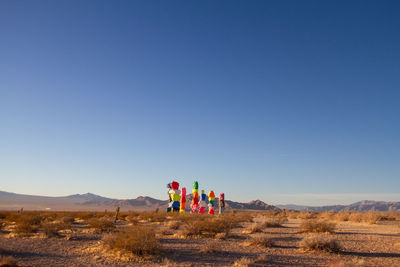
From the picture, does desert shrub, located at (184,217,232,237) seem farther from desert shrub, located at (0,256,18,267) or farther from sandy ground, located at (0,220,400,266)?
desert shrub, located at (0,256,18,267)

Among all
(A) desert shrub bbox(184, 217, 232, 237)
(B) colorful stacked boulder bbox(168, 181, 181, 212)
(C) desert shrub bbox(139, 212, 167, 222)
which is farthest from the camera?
(B) colorful stacked boulder bbox(168, 181, 181, 212)

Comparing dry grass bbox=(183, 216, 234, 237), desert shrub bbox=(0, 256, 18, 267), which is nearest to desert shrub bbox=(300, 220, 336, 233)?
dry grass bbox=(183, 216, 234, 237)

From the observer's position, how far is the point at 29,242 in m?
14.3

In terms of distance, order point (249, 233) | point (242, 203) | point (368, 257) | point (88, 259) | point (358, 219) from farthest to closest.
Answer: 1. point (242, 203)
2. point (358, 219)
3. point (249, 233)
4. point (368, 257)
5. point (88, 259)

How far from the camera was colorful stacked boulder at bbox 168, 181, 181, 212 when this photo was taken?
38375mm

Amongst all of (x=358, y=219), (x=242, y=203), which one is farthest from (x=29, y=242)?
(x=242, y=203)

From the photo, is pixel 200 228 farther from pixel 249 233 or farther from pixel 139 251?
pixel 139 251

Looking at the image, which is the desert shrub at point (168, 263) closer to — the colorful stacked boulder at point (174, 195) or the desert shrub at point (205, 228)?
the desert shrub at point (205, 228)

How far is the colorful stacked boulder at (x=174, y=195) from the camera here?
3838cm

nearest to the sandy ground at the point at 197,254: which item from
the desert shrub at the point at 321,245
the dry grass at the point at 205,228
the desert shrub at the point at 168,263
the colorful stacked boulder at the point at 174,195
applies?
the desert shrub at the point at 168,263

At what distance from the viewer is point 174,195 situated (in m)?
38.3

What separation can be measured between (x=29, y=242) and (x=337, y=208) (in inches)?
7286

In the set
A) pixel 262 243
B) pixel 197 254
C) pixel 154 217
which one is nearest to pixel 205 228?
pixel 262 243

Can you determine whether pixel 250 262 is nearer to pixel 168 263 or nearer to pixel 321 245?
pixel 168 263
